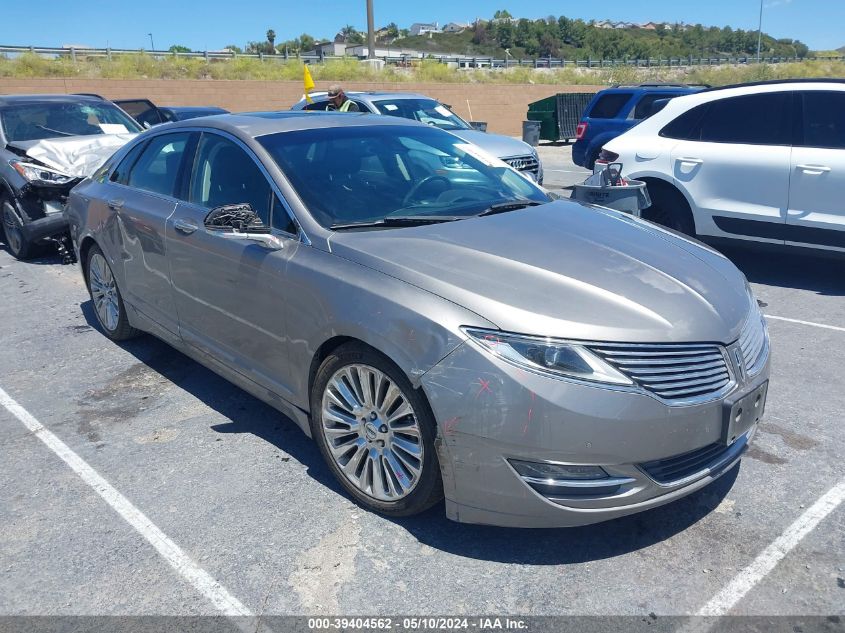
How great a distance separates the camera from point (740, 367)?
3061 mm

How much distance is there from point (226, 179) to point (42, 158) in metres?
5.23

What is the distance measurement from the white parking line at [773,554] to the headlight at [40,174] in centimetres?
781

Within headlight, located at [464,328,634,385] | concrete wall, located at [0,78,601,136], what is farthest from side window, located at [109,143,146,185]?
concrete wall, located at [0,78,601,136]

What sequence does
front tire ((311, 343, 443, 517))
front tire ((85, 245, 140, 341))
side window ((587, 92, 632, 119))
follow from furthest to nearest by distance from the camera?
side window ((587, 92, 632, 119)), front tire ((85, 245, 140, 341)), front tire ((311, 343, 443, 517))

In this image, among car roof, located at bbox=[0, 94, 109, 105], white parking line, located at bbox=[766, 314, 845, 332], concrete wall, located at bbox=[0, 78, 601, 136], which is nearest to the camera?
white parking line, located at bbox=[766, 314, 845, 332]

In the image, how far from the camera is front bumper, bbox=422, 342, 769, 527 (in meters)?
2.74

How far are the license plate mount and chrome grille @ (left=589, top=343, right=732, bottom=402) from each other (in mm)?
81

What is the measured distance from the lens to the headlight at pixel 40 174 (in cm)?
823

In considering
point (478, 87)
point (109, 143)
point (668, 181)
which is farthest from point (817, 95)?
point (478, 87)

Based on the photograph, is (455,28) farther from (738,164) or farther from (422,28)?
(738,164)

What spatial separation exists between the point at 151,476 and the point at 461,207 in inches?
81.9

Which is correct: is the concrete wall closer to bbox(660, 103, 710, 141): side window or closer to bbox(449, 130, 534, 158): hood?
bbox(449, 130, 534, 158): hood

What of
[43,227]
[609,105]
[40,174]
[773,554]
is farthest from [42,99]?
[773,554]

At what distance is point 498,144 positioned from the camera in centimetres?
1043
